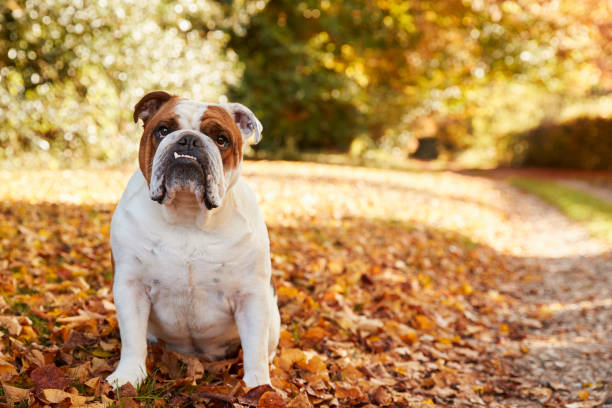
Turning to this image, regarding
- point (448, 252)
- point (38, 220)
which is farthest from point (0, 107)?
point (448, 252)

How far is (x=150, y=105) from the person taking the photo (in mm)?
2910

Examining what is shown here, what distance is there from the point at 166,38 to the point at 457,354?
1004 cm

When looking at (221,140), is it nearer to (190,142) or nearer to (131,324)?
(190,142)

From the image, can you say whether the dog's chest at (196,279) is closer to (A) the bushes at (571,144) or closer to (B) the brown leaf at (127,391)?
(B) the brown leaf at (127,391)

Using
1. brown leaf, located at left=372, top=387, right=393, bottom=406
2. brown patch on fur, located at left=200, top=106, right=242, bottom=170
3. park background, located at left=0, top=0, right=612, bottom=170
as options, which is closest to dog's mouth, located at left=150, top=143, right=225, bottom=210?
brown patch on fur, located at left=200, top=106, right=242, bottom=170

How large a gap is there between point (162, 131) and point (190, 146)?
22cm

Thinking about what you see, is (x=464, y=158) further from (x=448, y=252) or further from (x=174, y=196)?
(x=174, y=196)

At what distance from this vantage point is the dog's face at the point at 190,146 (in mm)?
2518

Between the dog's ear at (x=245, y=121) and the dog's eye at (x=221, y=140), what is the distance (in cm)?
17

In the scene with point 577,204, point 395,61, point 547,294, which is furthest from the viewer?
point 395,61

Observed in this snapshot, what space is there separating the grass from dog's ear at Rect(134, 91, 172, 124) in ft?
27.2

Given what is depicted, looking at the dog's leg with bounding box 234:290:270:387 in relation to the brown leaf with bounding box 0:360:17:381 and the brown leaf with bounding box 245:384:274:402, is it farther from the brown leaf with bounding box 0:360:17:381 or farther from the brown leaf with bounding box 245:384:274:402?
the brown leaf with bounding box 0:360:17:381

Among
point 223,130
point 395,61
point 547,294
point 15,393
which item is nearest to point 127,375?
point 15,393

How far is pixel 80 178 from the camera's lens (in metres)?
9.35
